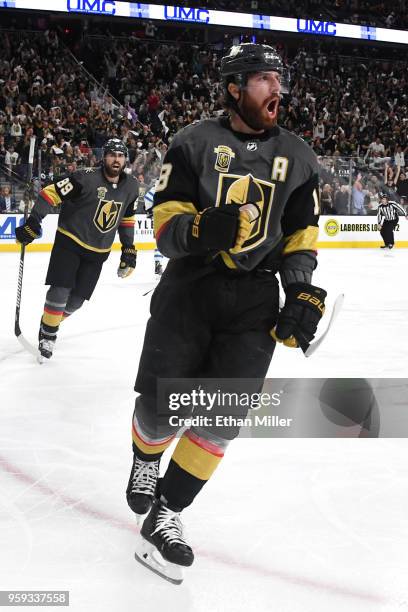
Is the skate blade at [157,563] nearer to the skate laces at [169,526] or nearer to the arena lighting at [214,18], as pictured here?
the skate laces at [169,526]

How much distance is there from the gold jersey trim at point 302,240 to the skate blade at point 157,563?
0.91m

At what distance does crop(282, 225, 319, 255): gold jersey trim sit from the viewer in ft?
7.16

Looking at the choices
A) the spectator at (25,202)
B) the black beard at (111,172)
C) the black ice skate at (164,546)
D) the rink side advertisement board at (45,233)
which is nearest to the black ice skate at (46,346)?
the black beard at (111,172)

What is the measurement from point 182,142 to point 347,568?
1249 mm

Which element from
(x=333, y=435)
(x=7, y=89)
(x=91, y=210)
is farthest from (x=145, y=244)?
(x=333, y=435)

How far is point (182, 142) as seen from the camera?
2084 mm

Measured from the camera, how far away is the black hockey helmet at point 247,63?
207 centimetres

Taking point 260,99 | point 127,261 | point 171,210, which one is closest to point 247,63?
point 260,99

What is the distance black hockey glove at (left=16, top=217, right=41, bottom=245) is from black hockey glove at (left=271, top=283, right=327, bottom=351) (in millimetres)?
2807

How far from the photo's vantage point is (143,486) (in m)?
2.32

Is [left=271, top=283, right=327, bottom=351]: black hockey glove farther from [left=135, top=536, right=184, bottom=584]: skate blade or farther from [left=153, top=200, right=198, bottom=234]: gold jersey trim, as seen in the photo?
[left=135, top=536, right=184, bottom=584]: skate blade

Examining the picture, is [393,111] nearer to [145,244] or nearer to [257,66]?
[145,244]

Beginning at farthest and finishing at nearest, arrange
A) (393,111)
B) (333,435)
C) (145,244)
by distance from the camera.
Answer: (393,111) < (145,244) < (333,435)

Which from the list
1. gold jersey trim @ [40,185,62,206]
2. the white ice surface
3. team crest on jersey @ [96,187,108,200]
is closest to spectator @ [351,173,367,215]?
the white ice surface
